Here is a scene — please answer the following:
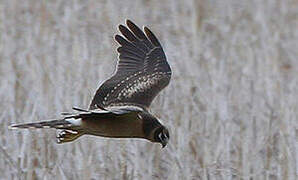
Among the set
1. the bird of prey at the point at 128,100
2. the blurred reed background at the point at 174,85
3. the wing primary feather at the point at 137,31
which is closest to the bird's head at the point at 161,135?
the bird of prey at the point at 128,100

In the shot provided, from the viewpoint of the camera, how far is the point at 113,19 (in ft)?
21.9

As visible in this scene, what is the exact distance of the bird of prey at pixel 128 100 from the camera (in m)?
4.11

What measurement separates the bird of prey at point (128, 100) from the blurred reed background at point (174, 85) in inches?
9.3

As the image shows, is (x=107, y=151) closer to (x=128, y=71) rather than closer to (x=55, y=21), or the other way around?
(x=128, y=71)

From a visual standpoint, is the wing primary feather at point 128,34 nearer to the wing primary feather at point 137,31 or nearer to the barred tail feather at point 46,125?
the wing primary feather at point 137,31

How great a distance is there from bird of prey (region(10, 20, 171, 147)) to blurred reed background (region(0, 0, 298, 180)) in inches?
9.3

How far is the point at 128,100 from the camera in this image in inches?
176

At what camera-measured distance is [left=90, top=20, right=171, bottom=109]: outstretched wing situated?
4.52 m

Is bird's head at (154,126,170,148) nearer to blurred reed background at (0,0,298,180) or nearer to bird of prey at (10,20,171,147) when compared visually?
bird of prey at (10,20,171,147)

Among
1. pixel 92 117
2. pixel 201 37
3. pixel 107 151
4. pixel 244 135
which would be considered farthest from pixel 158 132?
pixel 201 37

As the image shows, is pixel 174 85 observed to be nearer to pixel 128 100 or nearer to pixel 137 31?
pixel 137 31

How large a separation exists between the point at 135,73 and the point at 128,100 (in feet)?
0.96

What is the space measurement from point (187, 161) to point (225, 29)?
2523mm

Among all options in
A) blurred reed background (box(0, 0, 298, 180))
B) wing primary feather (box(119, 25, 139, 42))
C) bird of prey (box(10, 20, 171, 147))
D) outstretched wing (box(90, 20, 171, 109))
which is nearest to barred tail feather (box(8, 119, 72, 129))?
bird of prey (box(10, 20, 171, 147))
